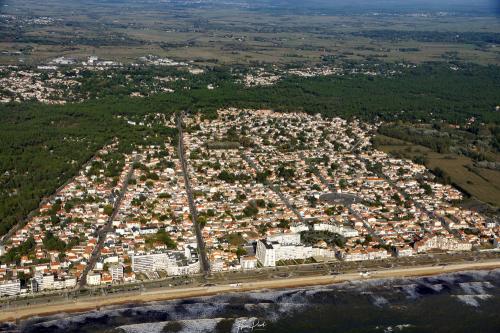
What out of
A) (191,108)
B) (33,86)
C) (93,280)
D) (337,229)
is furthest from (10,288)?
(33,86)

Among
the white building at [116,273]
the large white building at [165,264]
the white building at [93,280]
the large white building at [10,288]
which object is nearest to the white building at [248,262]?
the large white building at [165,264]

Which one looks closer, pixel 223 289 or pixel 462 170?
pixel 223 289

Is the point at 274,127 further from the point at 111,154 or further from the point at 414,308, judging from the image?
the point at 414,308

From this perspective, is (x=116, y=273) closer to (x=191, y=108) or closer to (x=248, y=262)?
(x=248, y=262)

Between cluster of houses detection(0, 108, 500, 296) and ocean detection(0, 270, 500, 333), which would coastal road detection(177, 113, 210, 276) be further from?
ocean detection(0, 270, 500, 333)

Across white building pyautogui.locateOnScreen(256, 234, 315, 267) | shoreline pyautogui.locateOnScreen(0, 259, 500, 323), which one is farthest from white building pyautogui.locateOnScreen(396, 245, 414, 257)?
white building pyautogui.locateOnScreen(256, 234, 315, 267)

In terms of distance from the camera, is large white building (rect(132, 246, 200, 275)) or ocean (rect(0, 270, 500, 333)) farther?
large white building (rect(132, 246, 200, 275))
